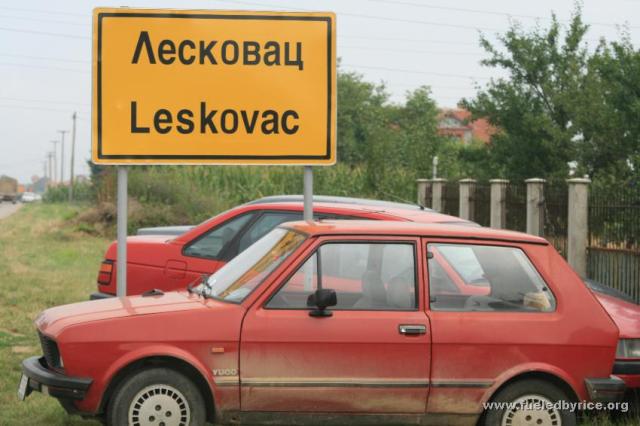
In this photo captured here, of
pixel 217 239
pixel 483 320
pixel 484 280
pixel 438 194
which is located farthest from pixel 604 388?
pixel 438 194

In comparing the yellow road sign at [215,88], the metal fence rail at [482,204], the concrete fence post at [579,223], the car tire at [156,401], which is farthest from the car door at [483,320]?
the metal fence rail at [482,204]

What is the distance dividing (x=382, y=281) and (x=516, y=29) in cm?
2285

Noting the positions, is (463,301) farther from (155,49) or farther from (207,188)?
(207,188)

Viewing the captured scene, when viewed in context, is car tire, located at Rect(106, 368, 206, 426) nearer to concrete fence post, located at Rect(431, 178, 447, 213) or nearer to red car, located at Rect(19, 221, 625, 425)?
red car, located at Rect(19, 221, 625, 425)

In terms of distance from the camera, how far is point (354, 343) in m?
6.53

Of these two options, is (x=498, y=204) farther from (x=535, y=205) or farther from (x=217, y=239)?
(x=217, y=239)

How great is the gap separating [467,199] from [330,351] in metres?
15.8

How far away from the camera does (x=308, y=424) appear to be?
655cm

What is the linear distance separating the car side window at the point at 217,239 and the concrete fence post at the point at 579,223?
7055 mm

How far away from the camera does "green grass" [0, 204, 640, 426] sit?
25.7ft

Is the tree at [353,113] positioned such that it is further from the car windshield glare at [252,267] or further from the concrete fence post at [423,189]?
the car windshield glare at [252,267]

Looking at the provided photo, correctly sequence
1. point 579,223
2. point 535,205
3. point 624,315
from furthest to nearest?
point 535,205 < point 579,223 < point 624,315

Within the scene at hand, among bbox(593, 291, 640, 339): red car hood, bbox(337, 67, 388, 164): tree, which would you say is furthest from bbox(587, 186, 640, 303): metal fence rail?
bbox(337, 67, 388, 164): tree

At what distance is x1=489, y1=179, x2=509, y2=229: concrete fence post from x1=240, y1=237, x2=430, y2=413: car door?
43.3 feet
